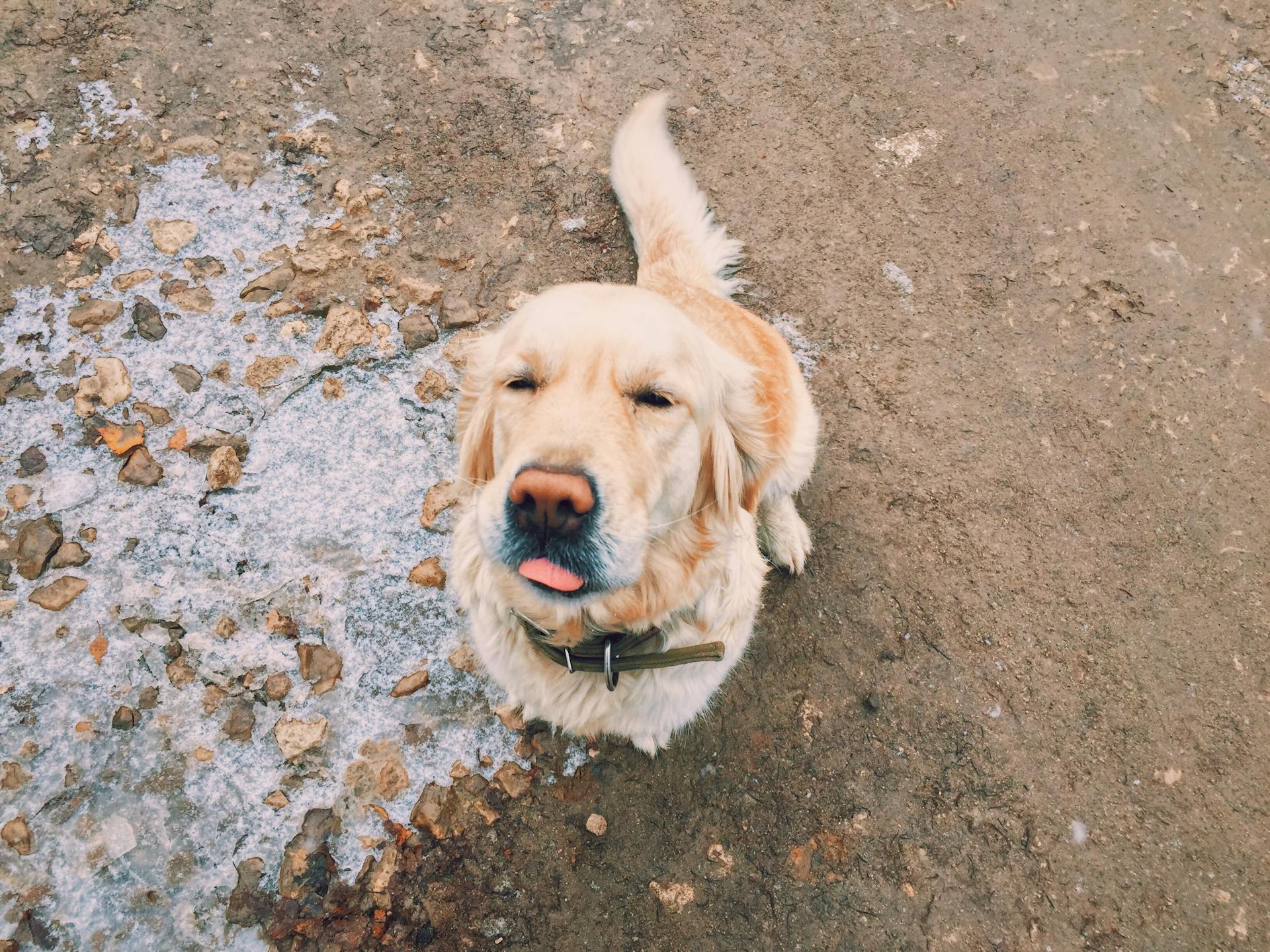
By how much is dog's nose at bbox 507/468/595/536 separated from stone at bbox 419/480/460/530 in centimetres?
111

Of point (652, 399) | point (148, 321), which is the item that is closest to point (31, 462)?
point (148, 321)

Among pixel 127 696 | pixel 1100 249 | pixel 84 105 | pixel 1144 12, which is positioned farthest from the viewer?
pixel 1144 12

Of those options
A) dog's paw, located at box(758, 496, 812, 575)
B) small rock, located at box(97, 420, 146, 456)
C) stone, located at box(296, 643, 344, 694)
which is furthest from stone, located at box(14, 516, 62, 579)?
dog's paw, located at box(758, 496, 812, 575)

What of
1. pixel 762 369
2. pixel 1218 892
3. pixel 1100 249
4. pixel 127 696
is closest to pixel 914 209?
pixel 1100 249

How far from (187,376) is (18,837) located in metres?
1.49

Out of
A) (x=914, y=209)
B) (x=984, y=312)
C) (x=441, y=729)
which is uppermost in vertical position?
(x=914, y=209)

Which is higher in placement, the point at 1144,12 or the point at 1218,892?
the point at 1144,12

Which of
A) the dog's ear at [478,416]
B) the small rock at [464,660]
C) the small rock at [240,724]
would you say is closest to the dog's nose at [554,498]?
the dog's ear at [478,416]

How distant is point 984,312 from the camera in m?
2.97

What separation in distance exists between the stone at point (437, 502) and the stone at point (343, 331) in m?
0.66

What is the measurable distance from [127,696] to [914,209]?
11.7 ft

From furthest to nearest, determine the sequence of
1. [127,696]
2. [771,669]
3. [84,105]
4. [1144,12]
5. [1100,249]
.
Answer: [1144,12]
[1100,249]
[84,105]
[771,669]
[127,696]

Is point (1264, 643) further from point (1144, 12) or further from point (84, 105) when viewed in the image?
point (84, 105)

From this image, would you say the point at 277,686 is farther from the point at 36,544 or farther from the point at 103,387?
the point at 103,387
